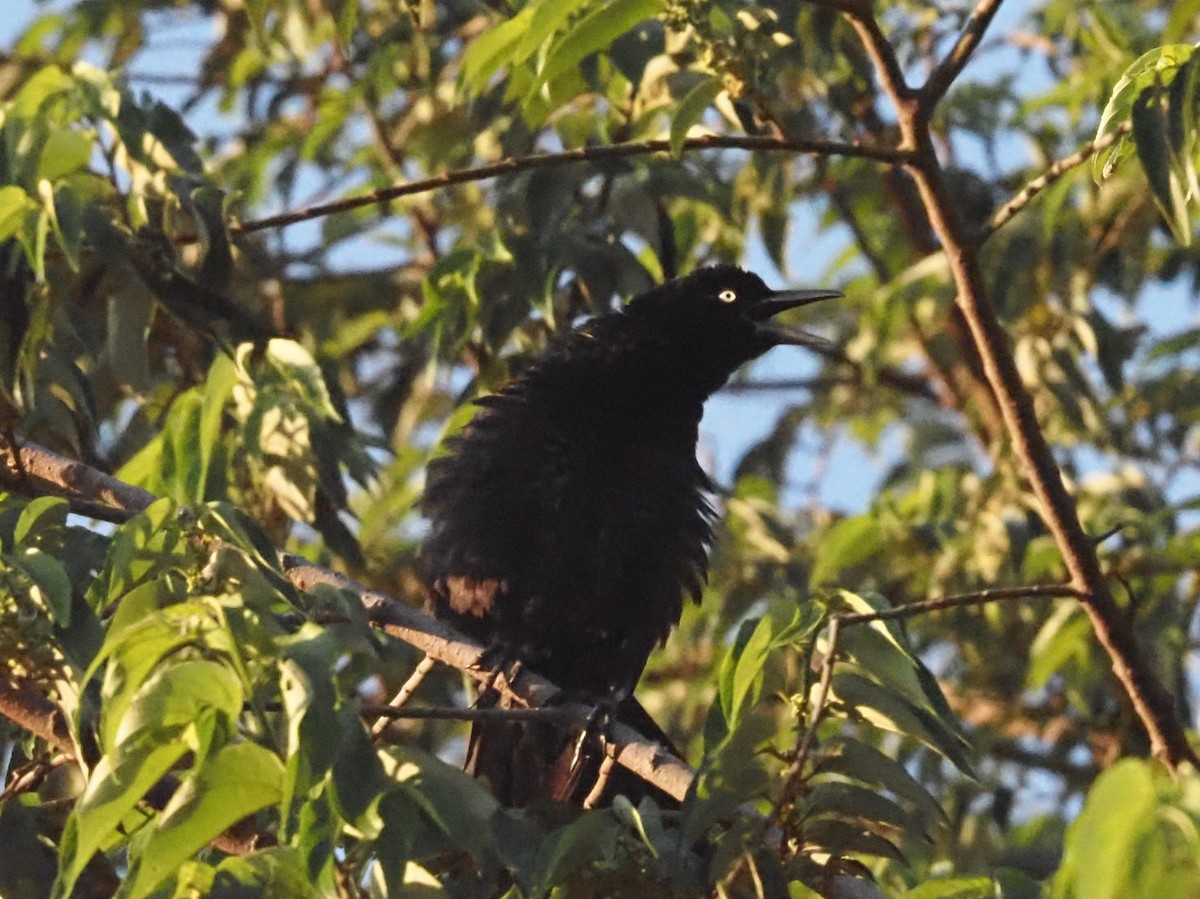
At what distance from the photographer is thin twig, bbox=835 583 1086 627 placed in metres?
2.46

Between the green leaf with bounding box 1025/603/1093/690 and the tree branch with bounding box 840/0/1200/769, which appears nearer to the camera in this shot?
the tree branch with bounding box 840/0/1200/769

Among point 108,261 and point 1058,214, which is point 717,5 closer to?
point 108,261

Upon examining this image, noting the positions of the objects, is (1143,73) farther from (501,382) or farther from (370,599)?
(501,382)

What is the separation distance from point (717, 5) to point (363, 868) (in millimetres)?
1798

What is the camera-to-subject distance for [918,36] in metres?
5.59

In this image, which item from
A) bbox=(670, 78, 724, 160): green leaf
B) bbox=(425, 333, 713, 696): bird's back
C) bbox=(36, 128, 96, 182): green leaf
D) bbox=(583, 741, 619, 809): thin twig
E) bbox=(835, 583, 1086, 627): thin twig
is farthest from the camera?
bbox=(425, 333, 713, 696): bird's back

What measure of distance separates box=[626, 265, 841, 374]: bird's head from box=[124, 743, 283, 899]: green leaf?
300 cm

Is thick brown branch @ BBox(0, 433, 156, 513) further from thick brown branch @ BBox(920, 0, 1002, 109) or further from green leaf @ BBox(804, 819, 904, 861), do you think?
thick brown branch @ BBox(920, 0, 1002, 109)

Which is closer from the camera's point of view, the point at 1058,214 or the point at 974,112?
the point at 1058,214

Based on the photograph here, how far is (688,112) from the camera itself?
127 inches

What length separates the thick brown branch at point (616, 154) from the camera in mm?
3324

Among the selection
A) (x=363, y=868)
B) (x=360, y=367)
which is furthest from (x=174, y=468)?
(x=360, y=367)

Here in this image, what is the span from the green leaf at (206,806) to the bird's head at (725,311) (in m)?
3.00

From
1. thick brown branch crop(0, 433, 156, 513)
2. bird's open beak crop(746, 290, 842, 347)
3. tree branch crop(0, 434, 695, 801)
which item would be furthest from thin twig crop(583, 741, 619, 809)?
bird's open beak crop(746, 290, 842, 347)
